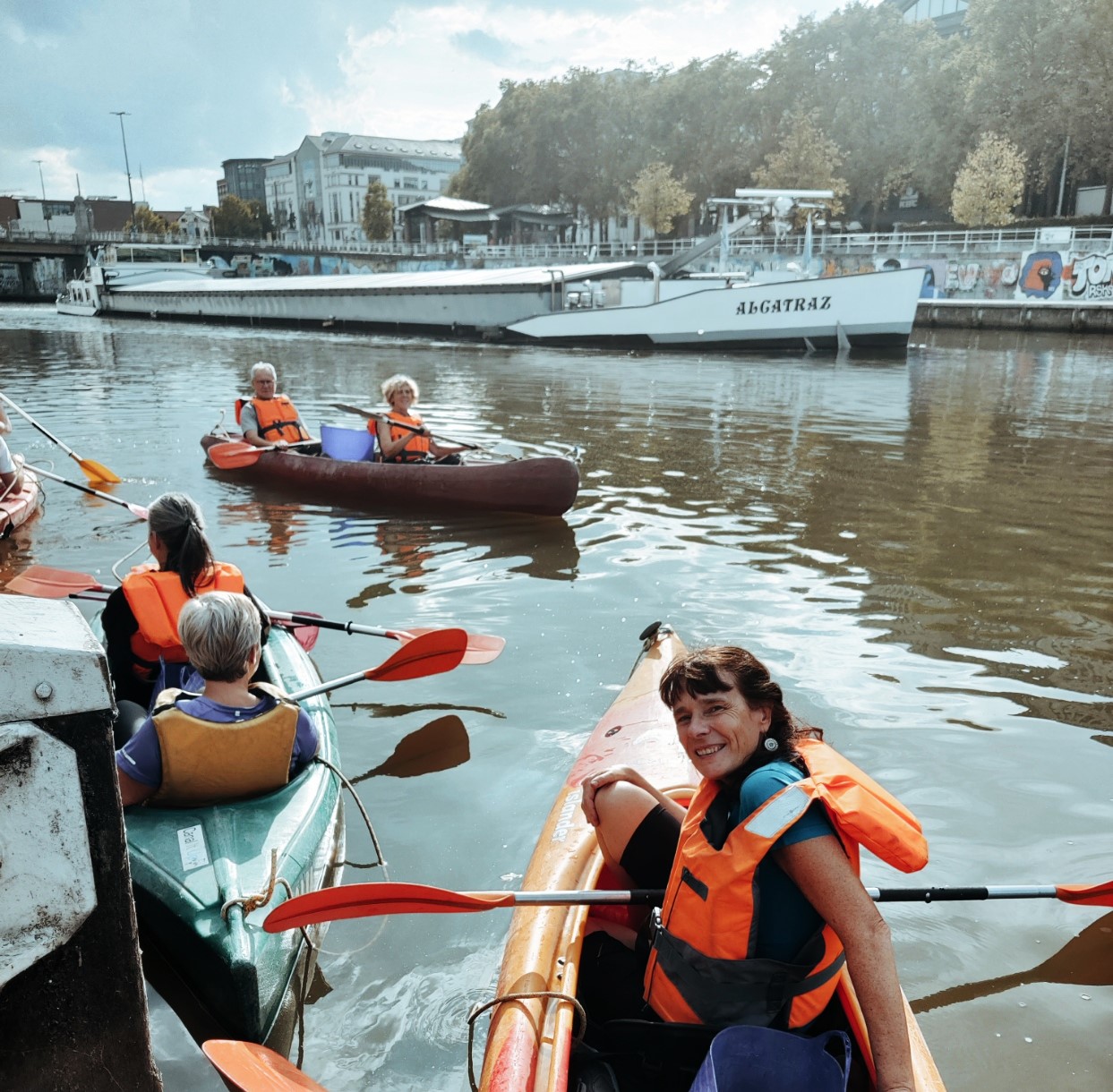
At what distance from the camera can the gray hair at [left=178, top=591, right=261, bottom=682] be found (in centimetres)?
346

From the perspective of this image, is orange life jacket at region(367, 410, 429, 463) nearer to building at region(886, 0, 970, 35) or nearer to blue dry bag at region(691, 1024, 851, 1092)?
blue dry bag at region(691, 1024, 851, 1092)

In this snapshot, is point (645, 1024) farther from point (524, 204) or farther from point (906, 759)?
point (524, 204)

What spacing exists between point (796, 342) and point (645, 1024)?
2685 centimetres

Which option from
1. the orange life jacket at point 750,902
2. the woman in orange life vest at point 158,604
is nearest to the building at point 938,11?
the woman in orange life vest at point 158,604

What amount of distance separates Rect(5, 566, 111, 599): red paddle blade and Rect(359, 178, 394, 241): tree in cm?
8202

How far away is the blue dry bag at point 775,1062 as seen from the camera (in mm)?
2312

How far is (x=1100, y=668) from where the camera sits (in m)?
6.27

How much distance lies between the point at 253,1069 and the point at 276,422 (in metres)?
9.70

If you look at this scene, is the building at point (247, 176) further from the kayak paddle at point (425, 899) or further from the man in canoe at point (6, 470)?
the kayak paddle at point (425, 899)

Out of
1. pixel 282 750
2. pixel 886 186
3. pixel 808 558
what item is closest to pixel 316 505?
pixel 808 558

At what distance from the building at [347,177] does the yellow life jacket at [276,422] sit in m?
104

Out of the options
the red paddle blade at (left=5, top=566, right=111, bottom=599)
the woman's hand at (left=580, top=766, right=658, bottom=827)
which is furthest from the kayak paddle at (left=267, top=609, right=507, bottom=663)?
the woman's hand at (left=580, top=766, right=658, bottom=827)

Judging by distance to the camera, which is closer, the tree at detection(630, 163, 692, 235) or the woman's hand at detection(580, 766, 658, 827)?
the woman's hand at detection(580, 766, 658, 827)

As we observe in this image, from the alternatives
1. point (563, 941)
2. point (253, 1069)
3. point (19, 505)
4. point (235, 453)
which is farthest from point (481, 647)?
point (235, 453)
